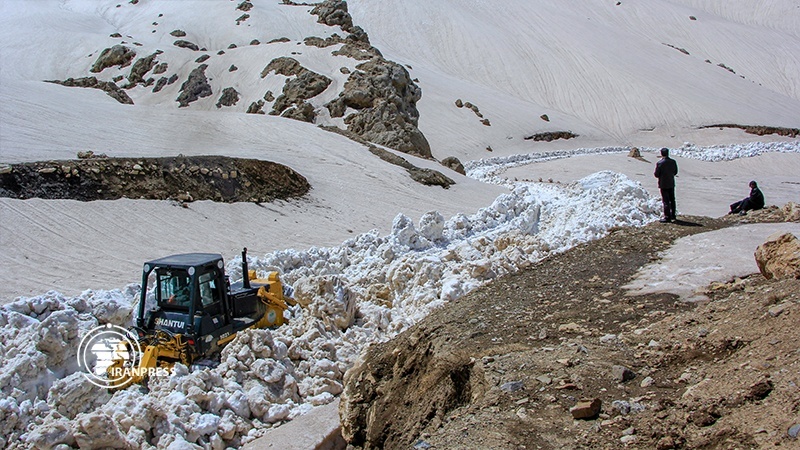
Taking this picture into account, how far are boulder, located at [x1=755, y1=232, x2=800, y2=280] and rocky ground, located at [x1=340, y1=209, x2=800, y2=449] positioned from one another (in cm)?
16

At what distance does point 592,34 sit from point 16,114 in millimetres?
46506

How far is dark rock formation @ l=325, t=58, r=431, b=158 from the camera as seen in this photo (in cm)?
2559

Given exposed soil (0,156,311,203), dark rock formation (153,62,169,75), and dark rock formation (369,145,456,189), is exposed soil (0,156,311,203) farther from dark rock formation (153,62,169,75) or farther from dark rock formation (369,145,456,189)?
dark rock formation (153,62,169,75)

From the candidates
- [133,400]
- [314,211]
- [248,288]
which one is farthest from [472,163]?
[133,400]

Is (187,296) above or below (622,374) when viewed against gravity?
below

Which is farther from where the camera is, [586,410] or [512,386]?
[512,386]

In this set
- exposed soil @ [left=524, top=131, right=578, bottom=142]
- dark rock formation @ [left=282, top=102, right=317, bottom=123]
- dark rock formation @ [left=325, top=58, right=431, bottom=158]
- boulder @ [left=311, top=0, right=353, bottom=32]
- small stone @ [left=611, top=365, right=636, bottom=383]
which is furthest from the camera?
boulder @ [left=311, top=0, right=353, bottom=32]

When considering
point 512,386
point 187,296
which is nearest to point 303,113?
point 187,296

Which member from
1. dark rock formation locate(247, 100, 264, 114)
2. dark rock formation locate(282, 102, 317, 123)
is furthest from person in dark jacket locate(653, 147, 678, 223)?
dark rock formation locate(247, 100, 264, 114)

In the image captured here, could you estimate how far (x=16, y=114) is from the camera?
1747 cm

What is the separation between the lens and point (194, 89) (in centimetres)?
3481

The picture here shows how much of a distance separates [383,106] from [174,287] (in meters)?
20.7

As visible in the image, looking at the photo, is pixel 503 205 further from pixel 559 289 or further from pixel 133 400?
pixel 133 400
